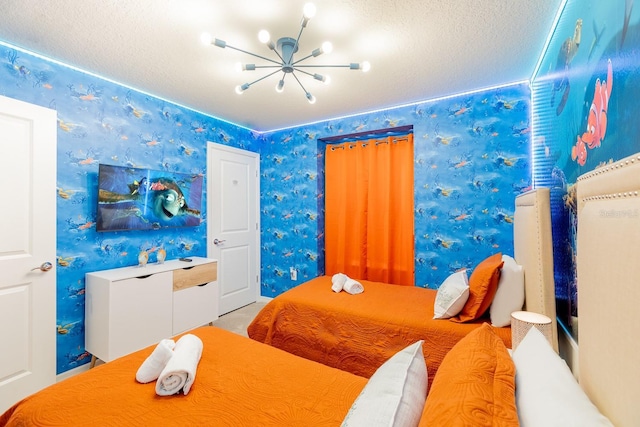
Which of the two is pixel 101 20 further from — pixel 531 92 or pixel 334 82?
pixel 531 92

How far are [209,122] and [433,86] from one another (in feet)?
8.73

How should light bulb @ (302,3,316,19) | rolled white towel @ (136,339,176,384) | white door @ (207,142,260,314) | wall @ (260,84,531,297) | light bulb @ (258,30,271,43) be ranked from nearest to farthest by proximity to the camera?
1. rolled white towel @ (136,339,176,384)
2. light bulb @ (302,3,316,19)
3. light bulb @ (258,30,271,43)
4. wall @ (260,84,531,297)
5. white door @ (207,142,260,314)

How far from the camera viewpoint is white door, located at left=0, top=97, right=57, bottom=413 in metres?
1.93

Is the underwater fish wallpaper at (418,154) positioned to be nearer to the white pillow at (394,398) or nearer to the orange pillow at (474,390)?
the orange pillow at (474,390)

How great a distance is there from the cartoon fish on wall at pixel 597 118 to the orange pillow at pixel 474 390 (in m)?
0.98

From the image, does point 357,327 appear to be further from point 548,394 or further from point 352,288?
point 548,394

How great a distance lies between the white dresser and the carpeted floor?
0.35 m

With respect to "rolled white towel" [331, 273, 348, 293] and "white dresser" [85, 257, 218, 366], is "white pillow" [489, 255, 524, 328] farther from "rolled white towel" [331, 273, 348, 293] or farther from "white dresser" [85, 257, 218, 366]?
"white dresser" [85, 257, 218, 366]

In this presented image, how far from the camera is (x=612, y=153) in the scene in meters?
1.05

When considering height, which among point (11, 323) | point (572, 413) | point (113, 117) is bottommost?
point (11, 323)

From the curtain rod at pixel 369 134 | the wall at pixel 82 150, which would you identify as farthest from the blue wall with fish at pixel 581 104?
the wall at pixel 82 150

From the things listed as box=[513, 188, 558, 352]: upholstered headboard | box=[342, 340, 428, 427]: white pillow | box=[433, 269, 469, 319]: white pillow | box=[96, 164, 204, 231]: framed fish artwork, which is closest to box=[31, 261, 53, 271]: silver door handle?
box=[96, 164, 204, 231]: framed fish artwork

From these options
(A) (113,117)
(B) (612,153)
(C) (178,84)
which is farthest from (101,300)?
(B) (612,153)

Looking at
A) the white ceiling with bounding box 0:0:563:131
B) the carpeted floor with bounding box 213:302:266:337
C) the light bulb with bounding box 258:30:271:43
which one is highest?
the white ceiling with bounding box 0:0:563:131
